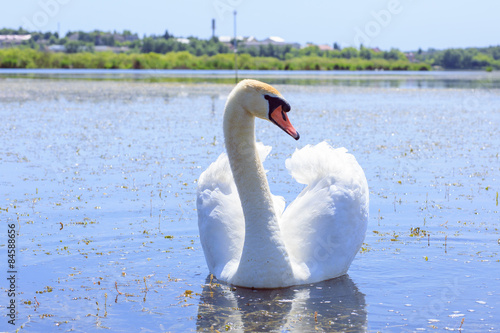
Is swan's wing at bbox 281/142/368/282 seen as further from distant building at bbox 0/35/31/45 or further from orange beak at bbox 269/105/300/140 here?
distant building at bbox 0/35/31/45

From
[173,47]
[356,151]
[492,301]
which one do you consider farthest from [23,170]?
[173,47]

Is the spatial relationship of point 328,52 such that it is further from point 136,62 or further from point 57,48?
point 57,48

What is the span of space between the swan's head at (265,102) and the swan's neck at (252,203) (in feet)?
0.42

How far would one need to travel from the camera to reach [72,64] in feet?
301

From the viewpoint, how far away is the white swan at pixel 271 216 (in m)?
6.32

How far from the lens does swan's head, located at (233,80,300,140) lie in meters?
6.24

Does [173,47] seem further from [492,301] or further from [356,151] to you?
[492,301]

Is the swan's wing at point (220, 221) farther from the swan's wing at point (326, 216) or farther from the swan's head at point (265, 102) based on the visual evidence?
the swan's head at point (265, 102)

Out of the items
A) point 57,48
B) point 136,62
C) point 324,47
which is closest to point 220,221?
point 136,62

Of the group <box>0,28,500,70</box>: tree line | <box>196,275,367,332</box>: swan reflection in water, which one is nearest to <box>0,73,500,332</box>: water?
<box>196,275,367,332</box>: swan reflection in water

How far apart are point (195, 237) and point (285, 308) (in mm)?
2471

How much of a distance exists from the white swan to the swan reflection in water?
0.10 meters

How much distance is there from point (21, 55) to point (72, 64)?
6302 millimetres

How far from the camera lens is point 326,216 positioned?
6660mm
